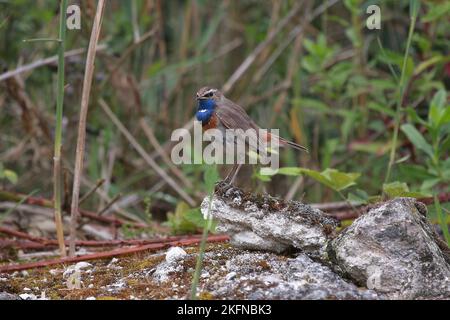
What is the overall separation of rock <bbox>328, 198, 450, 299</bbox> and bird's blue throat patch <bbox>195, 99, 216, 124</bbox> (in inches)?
52.4

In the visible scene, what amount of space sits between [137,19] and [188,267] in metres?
4.01

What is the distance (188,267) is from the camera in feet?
10.2

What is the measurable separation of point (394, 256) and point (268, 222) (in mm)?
554

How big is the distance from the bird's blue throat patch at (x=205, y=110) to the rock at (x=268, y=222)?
832 mm

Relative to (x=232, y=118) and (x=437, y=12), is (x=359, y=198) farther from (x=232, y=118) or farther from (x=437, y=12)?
(x=437, y=12)

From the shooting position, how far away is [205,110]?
4.07 m

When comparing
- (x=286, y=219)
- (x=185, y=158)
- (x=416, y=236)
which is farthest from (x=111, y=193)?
(x=416, y=236)

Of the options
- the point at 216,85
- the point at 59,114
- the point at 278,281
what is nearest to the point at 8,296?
the point at 59,114

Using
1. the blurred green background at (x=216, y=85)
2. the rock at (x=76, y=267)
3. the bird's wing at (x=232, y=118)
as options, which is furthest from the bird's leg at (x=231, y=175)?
the blurred green background at (x=216, y=85)

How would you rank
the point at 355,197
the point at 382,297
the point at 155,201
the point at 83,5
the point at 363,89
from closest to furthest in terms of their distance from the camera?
the point at 382,297
the point at 355,197
the point at 83,5
the point at 363,89
the point at 155,201

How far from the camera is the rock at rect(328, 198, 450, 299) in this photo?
2793 millimetres

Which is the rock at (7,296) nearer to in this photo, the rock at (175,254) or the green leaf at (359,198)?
the rock at (175,254)

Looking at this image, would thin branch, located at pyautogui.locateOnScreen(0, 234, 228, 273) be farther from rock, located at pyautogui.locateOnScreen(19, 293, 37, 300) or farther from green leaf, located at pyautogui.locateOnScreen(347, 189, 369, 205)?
green leaf, located at pyautogui.locateOnScreen(347, 189, 369, 205)

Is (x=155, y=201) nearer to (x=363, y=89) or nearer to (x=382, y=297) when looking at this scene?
(x=363, y=89)
